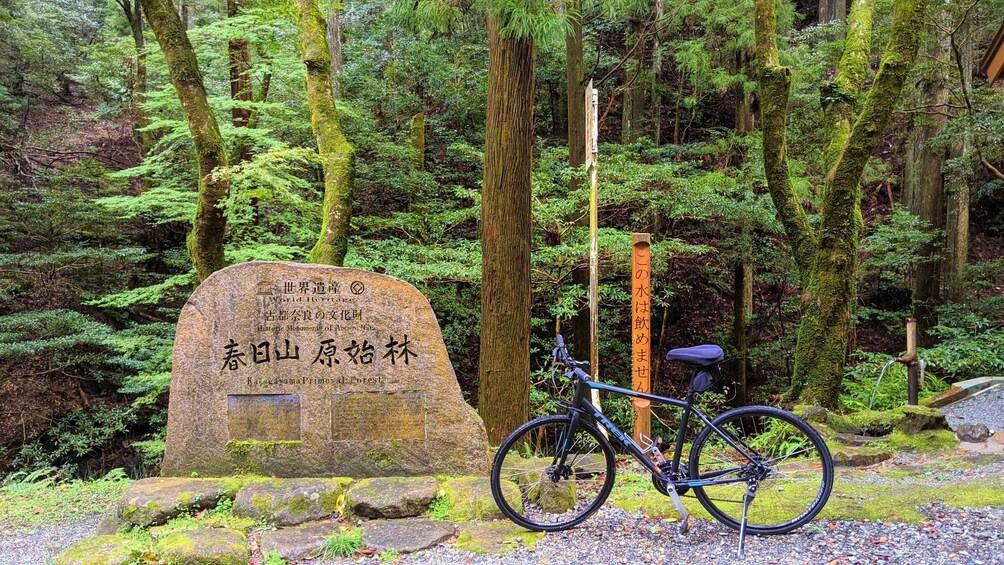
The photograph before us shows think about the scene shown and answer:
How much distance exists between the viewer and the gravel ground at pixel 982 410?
6.77 meters

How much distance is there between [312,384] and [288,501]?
0.77 metres

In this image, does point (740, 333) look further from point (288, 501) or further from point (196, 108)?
point (196, 108)

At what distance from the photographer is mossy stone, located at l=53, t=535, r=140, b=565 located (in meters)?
3.16

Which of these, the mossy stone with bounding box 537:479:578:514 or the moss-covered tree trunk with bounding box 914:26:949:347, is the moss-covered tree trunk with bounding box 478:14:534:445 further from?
the moss-covered tree trunk with bounding box 914:26:949:347

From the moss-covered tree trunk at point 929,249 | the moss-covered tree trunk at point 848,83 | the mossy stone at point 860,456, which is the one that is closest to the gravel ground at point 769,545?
the mossy stone at point 860,456

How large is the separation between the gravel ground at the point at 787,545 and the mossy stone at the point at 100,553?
1064 millimetres

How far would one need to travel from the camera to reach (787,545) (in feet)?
10.5

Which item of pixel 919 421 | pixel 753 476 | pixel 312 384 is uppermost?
pixel 312 384

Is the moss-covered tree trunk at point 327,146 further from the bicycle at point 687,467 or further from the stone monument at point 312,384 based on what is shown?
the bicycle at point 687,467

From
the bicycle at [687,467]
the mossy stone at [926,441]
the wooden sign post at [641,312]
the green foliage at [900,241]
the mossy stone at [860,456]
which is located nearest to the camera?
the bicycle at [687,467]

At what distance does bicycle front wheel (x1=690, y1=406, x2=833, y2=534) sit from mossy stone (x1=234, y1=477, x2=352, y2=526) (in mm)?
2262

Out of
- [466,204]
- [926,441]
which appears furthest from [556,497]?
[466,204]

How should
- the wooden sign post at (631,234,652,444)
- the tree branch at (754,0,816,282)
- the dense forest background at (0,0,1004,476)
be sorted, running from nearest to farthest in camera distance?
the wooden sign post at (631,234,652,444)
the tree branch at (754,0,816,282)
the dense forest background at (0,0,1004,476)

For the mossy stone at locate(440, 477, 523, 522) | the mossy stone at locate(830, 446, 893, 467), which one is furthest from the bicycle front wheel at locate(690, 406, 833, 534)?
the mossy stone at locate(830, 446, 893, 467)
